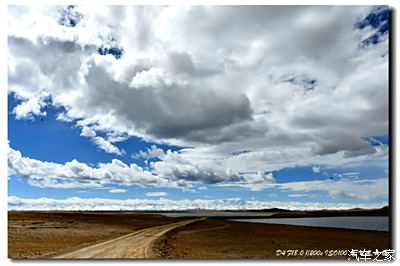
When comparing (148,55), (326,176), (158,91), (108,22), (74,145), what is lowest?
(326,176)

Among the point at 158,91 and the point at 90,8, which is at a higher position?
the point at 90,8

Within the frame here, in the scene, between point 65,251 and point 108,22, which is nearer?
point 108,22

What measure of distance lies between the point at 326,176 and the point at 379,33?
6759 mm

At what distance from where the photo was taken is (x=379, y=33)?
16891 millimetres

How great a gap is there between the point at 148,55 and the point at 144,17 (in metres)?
1.67

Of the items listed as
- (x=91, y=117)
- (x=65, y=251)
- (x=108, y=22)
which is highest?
(x=108, y=22)

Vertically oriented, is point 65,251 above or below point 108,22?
below

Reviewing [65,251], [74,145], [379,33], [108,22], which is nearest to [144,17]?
[108,22]

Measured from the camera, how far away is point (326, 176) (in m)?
17.8

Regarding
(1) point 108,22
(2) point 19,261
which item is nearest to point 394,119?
(1) point 108,22

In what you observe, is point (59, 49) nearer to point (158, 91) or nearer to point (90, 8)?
point (90, 8)

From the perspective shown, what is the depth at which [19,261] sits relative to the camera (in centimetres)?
1622

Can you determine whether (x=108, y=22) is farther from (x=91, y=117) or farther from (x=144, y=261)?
(x=144, y=261)

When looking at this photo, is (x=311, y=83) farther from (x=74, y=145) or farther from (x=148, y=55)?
(x=74, y=145)
